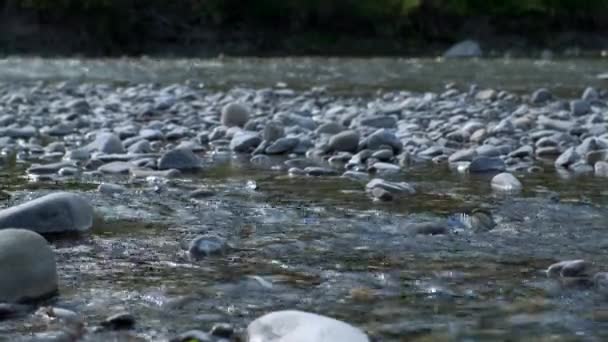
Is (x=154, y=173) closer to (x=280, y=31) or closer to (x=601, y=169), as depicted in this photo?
(x=601, y=169)

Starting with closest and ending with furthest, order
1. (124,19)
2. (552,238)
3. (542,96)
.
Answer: (552,238) < (542,96) < (124,19)

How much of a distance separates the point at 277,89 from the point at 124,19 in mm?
17123

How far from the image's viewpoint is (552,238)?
13.2 feet

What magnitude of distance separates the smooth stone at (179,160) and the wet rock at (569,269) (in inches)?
119

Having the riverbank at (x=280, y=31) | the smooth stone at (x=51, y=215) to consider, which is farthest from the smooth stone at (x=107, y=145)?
the riverbank at (x=280, y=31)

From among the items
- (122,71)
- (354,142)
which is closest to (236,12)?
(122,71)

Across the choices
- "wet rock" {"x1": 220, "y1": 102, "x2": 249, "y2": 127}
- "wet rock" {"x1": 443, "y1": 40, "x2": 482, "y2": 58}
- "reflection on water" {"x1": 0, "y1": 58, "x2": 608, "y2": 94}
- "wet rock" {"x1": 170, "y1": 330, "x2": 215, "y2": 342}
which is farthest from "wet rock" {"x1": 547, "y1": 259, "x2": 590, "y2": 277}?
"wet rock" {"x1": 443, "y1": 40, "x2": 482, "y2": 58}

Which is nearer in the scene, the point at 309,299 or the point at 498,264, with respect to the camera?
the point at 309,299

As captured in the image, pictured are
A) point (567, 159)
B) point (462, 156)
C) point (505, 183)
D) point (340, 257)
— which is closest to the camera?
point (340, 257)

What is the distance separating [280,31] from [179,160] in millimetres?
24459

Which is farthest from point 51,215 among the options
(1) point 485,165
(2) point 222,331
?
(1) point 485,165

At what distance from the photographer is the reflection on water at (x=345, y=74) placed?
46.8ft

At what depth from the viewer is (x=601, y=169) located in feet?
18.8

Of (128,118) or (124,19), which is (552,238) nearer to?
(128,118)
